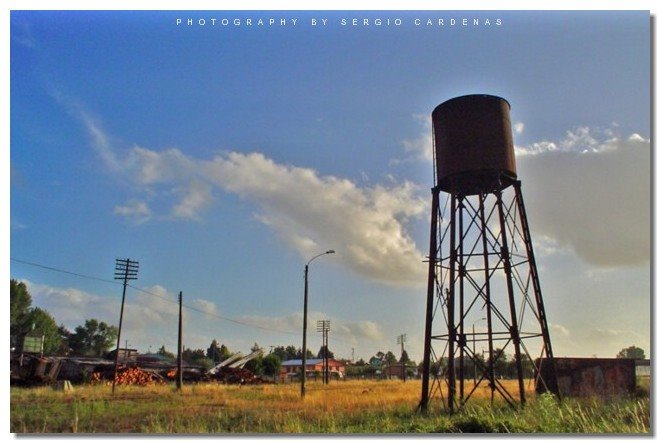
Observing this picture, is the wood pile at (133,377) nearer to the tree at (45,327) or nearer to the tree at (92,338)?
the tree at (45,327)

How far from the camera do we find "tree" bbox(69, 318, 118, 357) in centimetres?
7025

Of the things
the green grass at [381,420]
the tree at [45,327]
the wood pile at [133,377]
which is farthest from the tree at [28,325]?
the green grass at [381,420]

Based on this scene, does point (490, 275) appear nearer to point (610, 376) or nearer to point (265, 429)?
point (610, 376)

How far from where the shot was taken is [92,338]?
7100 centimetres

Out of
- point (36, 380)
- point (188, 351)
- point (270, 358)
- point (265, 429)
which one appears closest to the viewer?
point (265, 429)

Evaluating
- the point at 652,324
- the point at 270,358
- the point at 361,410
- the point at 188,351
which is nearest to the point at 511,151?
the point at 652,324

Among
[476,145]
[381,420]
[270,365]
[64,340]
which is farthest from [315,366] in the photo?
[381,420]

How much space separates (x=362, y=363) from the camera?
87.4m

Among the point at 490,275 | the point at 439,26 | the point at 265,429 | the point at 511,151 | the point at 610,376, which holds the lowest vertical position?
the point at 265,429

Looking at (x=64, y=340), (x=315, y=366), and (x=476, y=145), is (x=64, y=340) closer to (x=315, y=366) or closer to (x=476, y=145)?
(x=315, y=366)

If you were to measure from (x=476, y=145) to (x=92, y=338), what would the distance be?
68.0 metres

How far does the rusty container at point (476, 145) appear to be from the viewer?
15.7 m

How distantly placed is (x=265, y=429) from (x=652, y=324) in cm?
872

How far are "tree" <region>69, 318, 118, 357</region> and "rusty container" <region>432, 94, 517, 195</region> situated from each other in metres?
65.1
